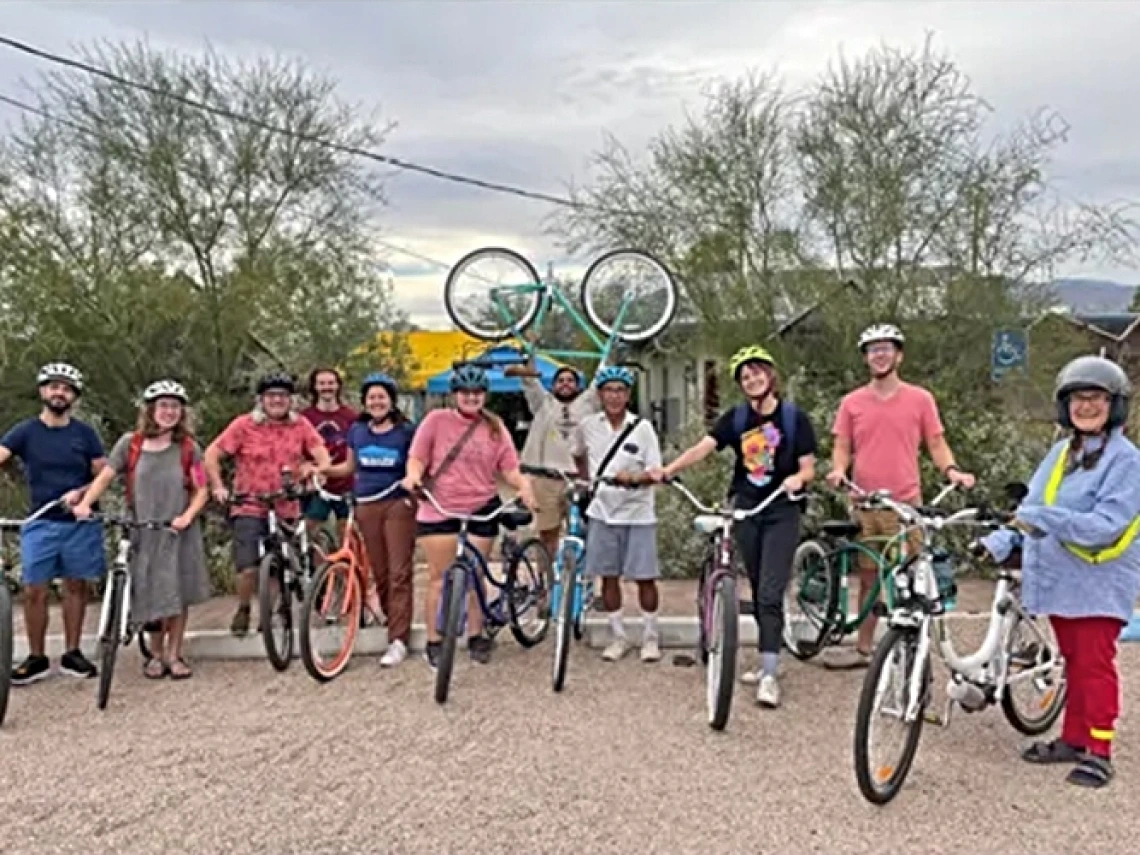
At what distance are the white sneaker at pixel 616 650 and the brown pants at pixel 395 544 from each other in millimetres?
1102

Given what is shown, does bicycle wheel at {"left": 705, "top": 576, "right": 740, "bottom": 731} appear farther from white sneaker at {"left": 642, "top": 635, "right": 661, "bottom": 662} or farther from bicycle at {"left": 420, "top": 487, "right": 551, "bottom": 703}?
bicycle at {"left": 420, "top": 487, "right": 551, "bottom": 703}

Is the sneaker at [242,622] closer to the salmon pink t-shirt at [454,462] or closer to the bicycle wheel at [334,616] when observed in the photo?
the bicycle wheel at [334,616]

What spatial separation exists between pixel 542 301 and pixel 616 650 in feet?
12.5

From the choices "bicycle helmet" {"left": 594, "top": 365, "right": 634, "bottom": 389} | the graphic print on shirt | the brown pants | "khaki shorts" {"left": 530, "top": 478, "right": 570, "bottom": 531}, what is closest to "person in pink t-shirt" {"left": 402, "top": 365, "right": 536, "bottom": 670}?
the brown pants

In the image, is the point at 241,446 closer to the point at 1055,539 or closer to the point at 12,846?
the point at 12,846

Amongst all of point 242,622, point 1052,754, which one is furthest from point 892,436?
point 242,622

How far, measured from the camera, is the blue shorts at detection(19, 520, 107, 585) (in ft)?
16.7

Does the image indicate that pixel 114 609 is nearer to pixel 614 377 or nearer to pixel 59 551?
pixel 59 551

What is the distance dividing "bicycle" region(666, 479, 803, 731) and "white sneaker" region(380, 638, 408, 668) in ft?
5.47

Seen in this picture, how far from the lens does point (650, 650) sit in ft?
18.2

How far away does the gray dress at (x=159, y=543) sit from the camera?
5117mm

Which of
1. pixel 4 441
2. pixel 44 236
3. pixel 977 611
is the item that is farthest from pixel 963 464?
pixel 44 236

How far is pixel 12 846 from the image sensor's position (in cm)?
342

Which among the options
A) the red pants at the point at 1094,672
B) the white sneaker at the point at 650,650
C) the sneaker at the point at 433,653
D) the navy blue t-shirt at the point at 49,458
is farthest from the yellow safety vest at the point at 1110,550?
the navy blue t-shirt at the point at 49,458
